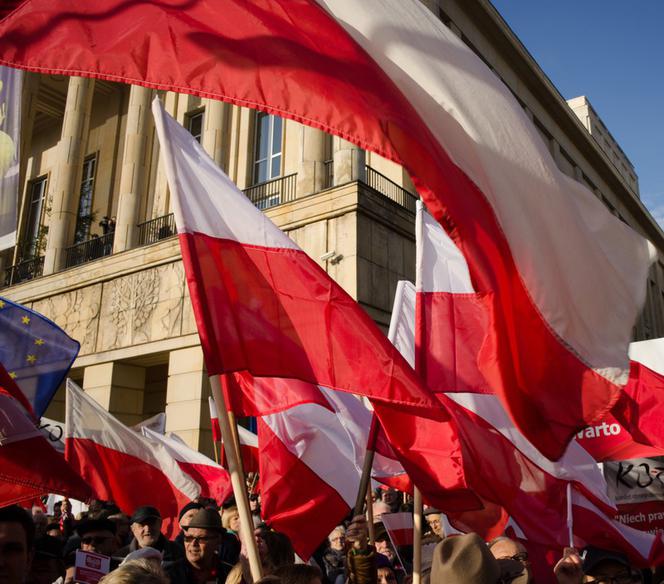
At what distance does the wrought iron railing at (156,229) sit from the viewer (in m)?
19.1

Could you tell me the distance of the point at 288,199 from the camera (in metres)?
17.3

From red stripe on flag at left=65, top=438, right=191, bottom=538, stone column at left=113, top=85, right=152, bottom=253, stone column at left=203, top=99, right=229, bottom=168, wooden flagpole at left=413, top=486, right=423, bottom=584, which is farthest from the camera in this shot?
stone column at left=113, top=85, right=152, bottom=253

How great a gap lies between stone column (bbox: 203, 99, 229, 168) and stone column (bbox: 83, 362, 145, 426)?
5.85 metres

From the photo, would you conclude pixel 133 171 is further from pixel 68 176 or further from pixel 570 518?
pixel 570 518

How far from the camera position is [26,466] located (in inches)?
137

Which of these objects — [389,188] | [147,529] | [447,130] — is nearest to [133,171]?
[389,188]

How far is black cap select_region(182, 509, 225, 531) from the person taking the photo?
13.2ft

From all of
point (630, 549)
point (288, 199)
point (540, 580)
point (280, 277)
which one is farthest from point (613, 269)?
point (288, 199)

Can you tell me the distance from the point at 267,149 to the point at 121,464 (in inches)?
538

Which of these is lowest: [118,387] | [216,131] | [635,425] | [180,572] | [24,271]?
[180,572]

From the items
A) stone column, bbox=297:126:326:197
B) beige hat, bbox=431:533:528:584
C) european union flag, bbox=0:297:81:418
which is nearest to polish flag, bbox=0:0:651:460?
beige hat, bbox=431:533:528:584

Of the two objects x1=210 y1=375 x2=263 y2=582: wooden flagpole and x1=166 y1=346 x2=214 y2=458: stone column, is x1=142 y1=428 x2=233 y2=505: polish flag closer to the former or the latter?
x1=210 y1=375 x2=263 y2=582: wooden flagpole

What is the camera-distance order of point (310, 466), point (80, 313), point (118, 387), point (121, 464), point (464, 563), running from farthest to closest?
1. point (80, 313)
2. point (118, 387)
3. point (121, 464)
4. point (310, 466)
5. point (464, 563)

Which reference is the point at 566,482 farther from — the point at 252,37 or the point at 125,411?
the point at 125,411
